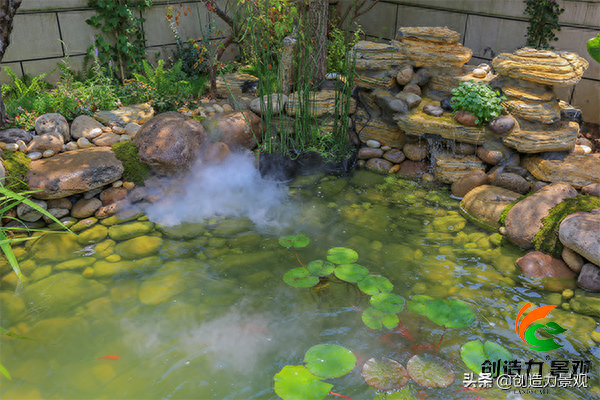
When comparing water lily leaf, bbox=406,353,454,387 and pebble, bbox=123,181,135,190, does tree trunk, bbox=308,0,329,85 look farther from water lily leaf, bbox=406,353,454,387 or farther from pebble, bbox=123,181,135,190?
water lily leaf, bbox=406,353,454,387

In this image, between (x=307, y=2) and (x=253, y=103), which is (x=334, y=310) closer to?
(x=253, y=103)

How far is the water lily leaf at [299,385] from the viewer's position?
2387mm

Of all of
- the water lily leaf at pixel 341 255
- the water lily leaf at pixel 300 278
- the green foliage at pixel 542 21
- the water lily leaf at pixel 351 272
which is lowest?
the water lily leaf at pixel 300 278

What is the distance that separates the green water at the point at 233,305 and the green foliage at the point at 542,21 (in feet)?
9.29

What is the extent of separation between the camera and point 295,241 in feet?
12.4

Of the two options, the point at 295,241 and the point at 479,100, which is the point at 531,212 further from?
the point at 295,241

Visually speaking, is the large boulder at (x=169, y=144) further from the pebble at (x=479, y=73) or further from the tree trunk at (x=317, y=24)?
the pebble at (x=479, y=73)

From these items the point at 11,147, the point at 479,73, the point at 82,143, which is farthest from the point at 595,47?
the point at 11,147

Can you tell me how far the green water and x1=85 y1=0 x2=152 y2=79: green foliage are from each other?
10.9ft

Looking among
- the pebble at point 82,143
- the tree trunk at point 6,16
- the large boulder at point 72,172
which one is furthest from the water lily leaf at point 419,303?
the tree trunk at point 6,16

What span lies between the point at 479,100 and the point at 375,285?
253 cm

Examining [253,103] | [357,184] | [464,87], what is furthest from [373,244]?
[253,103]

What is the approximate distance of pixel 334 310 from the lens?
3066 millimetres

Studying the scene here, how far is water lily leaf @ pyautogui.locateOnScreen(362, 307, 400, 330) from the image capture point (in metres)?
2.86
